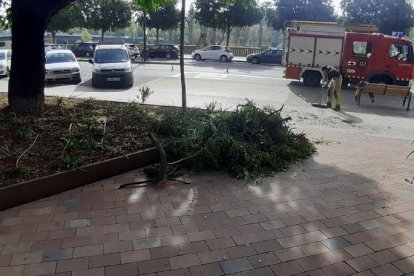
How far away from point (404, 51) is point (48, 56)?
15.4 meters

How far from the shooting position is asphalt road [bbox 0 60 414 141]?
9969 millimetres

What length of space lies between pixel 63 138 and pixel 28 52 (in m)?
2.41

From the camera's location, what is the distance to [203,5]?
3512 centimetres

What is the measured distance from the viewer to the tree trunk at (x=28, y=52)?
667 cm

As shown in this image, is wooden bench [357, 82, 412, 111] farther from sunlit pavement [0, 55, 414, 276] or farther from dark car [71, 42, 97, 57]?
dark car [71, 42, 97, 57]

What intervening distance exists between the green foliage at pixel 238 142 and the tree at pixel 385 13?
99.3 feet

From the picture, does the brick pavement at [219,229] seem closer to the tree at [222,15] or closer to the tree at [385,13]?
the tree at [385,13]

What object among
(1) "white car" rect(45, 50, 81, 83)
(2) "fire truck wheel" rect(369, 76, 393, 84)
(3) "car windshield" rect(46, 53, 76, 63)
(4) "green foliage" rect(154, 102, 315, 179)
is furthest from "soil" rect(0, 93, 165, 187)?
(2) "fire truck wheel" rect(369, 76, 393, 84)

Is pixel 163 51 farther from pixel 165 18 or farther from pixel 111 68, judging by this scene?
pixel 111 68

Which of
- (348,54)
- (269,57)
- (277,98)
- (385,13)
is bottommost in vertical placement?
(277,98)

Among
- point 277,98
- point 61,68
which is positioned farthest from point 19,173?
point 61,68

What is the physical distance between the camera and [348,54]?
665 inches

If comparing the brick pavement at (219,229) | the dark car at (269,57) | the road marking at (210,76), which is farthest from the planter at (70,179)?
the dark car at (269,57)

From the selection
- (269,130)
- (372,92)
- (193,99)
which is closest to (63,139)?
(269,130)
